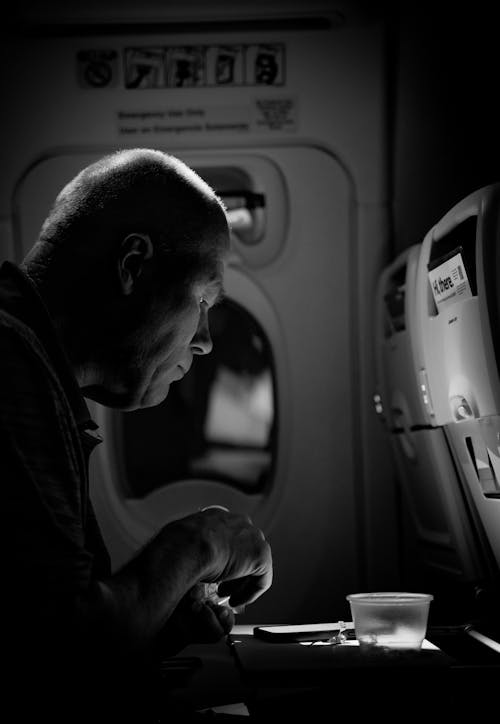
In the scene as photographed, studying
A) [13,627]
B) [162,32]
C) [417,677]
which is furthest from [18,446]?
[162,32]

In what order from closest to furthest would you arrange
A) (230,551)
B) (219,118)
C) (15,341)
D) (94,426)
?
(15,341) < (230,551) < (94,426) < (219,118)

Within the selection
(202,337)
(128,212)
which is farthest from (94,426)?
(128,212)

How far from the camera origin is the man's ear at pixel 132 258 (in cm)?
162

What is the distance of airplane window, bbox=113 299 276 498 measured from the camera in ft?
10.7

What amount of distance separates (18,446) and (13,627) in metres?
0.23

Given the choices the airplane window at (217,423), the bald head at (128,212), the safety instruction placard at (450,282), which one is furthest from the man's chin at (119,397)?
the airplane window at (217,423)

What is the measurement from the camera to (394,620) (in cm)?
161

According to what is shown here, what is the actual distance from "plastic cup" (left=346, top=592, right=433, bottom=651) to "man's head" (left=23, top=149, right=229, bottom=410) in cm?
57

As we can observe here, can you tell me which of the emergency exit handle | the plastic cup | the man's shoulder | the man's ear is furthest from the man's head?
the emergency exit handle

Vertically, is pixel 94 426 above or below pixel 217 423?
above

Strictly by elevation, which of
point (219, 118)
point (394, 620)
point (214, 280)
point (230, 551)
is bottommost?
point (394, 620)

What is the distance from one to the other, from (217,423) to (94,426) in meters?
1.58

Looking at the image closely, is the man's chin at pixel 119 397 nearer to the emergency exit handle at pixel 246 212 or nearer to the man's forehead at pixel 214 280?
the man's forehead at pixel 214 280

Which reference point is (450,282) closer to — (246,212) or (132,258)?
(132,258)
